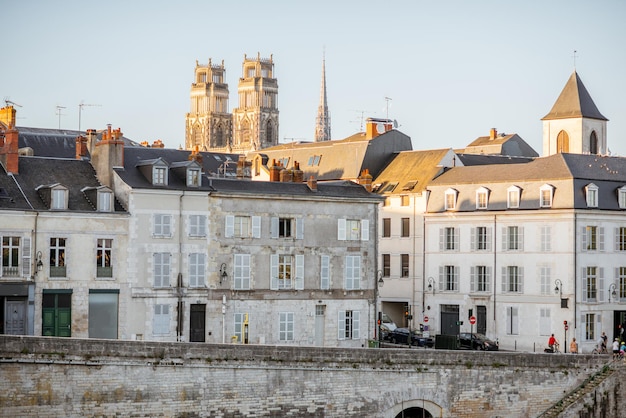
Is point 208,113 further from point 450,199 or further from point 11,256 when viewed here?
point 11,256

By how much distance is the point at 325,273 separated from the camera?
5766cm

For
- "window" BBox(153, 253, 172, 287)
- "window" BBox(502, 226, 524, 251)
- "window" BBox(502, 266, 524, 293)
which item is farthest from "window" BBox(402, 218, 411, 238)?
"window" BBox(153, 253, 172, 287)

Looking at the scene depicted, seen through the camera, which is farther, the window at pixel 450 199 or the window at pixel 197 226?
→ the window at pixel 450 199

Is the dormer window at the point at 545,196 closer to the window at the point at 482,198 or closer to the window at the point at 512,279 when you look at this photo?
the window at the point at 512,279

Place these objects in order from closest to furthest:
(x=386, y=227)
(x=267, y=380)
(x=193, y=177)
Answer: (x=267, y=380)
(x=193, y=177)
(x=386, y=227)

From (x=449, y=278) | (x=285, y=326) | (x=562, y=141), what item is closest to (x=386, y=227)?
(x=449, y=278)

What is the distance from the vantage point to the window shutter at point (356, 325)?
191 feet

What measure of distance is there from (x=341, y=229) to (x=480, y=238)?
1320 centimetres

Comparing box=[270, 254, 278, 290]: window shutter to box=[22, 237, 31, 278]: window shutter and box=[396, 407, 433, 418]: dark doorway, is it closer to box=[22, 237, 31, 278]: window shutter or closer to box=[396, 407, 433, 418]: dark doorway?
box=[396, 407, 433, 418]: dark doorway

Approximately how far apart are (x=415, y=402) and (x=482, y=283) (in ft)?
71.8

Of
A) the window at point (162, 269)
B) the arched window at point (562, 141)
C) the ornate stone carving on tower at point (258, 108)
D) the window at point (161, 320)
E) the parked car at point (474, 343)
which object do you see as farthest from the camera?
the ornate stone carving on tower at point (258, 108)

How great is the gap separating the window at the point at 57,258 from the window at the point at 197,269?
5326mm

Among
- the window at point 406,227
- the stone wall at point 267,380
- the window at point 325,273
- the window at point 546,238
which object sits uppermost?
the window at point 406,227

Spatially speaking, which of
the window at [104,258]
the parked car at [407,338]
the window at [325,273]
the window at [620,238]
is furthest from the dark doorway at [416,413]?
the window at [620,238]
